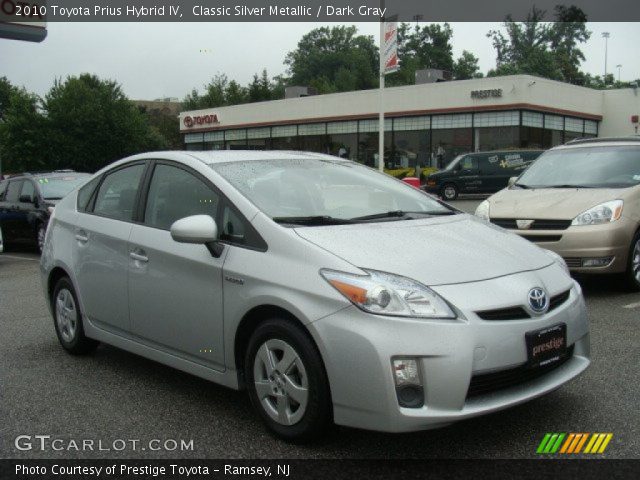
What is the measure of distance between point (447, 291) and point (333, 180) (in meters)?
1.54

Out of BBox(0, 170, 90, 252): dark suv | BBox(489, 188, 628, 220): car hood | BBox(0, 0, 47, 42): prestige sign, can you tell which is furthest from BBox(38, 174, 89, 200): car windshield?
BBox(489, 188, 628, 220): car hood

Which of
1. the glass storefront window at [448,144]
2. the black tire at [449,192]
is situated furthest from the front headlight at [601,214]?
the glass storefront window at [448,144]

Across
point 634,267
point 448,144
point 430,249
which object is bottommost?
point 634,267

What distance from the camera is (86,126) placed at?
43969 mm

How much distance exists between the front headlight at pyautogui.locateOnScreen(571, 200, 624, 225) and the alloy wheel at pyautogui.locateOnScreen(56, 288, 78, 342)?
16.3ft

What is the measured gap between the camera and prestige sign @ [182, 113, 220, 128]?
169 feet

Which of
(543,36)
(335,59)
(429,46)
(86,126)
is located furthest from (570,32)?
(86,126)

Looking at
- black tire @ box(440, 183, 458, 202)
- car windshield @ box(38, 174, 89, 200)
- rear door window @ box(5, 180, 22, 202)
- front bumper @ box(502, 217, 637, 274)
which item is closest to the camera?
front bumper @ box(502, 217, 637, 274)

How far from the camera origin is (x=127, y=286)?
→ 15.7 feet

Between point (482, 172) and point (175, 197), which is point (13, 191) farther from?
point (482, 172)

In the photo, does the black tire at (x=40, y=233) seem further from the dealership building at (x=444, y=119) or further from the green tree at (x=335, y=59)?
the green tree at (x=335, y=59)

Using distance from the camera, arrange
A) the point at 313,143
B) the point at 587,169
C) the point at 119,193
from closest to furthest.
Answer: the point at 119,193 → the point at 587,169 → the point at 313,143

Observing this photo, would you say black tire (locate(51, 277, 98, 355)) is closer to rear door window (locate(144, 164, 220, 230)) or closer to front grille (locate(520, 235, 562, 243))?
rear door window (locate(144, 164, 220, 230))

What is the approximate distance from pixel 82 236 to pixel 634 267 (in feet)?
18.5
